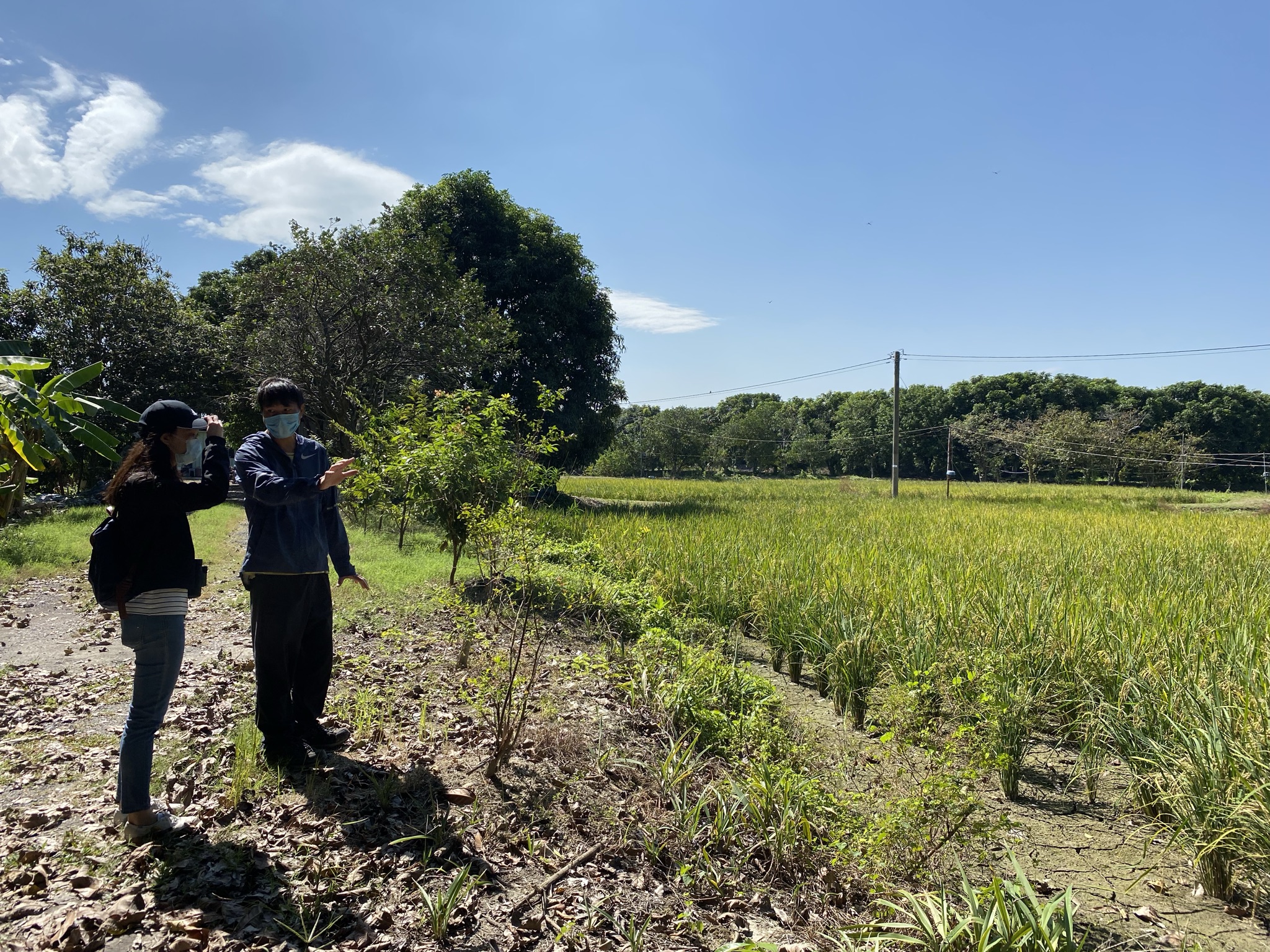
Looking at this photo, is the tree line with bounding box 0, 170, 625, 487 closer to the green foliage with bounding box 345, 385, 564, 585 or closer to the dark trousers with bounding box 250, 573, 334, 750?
the green foliage with bounding box 345, 385, 564, 585

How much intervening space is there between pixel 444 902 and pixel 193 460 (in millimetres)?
2278

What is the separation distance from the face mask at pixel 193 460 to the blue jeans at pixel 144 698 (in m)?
0.67

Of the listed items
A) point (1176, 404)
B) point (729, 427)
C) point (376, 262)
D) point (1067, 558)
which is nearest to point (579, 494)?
point (376, 262)

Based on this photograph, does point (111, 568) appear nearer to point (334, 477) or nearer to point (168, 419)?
point (168, 419)

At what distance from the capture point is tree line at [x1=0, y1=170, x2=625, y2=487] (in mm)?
13992

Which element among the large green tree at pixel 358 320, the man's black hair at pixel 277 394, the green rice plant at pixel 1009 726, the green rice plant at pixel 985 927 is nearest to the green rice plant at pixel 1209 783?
the green rice plant at pixel 1009 726

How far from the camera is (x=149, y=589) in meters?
2.85

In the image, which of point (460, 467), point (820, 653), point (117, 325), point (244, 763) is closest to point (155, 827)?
point (244, 763)

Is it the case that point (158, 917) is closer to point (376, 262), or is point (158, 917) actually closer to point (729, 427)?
point (376, 262)

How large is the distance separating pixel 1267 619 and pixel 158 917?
7.64 m

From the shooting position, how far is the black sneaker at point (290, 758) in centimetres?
361

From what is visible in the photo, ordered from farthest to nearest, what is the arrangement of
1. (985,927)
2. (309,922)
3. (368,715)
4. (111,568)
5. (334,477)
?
(368,715), (334,477), (111,568), (309,922), (985,927)

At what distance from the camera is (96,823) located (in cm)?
312

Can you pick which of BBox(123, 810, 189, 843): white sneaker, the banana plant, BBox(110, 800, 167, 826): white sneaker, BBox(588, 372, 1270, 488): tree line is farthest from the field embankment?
BBox(588, 372, 1270, 488): tree line
